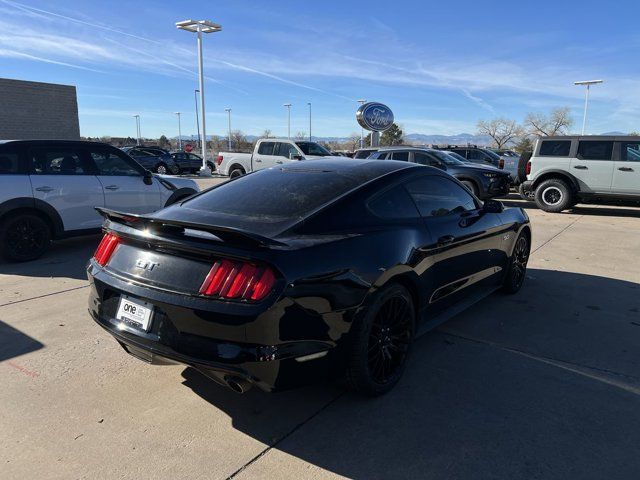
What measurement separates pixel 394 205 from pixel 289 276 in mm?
1316

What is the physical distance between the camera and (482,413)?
9.77 ft

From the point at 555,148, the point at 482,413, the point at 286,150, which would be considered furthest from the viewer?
the point at 286,150

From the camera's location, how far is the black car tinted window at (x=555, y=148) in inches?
496

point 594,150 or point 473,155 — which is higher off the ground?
point 594,150

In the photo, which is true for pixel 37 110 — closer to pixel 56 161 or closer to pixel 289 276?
→ pixel 56 161

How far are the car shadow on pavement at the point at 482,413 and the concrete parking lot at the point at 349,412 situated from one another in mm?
10

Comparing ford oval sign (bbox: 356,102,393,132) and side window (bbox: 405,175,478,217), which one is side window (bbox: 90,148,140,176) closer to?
side window (bbox: 405,175,478,217)

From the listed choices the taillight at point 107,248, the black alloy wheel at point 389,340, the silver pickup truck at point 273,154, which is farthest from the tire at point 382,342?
the silver pickup truck at point 273,154

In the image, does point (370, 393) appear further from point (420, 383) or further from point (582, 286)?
point (582, 286)

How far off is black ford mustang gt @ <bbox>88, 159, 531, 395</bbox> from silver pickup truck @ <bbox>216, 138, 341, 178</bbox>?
13372 millimetres

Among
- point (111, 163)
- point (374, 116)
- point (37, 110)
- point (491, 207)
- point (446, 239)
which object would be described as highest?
point (37, 110)

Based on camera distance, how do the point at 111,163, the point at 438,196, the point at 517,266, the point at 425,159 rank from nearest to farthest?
the point at 438,196
the point at 517,266
the point at 111,163
the point at 425,159

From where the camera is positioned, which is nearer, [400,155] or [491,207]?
[491,207]

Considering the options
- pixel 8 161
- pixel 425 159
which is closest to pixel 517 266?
pixel 8 161
